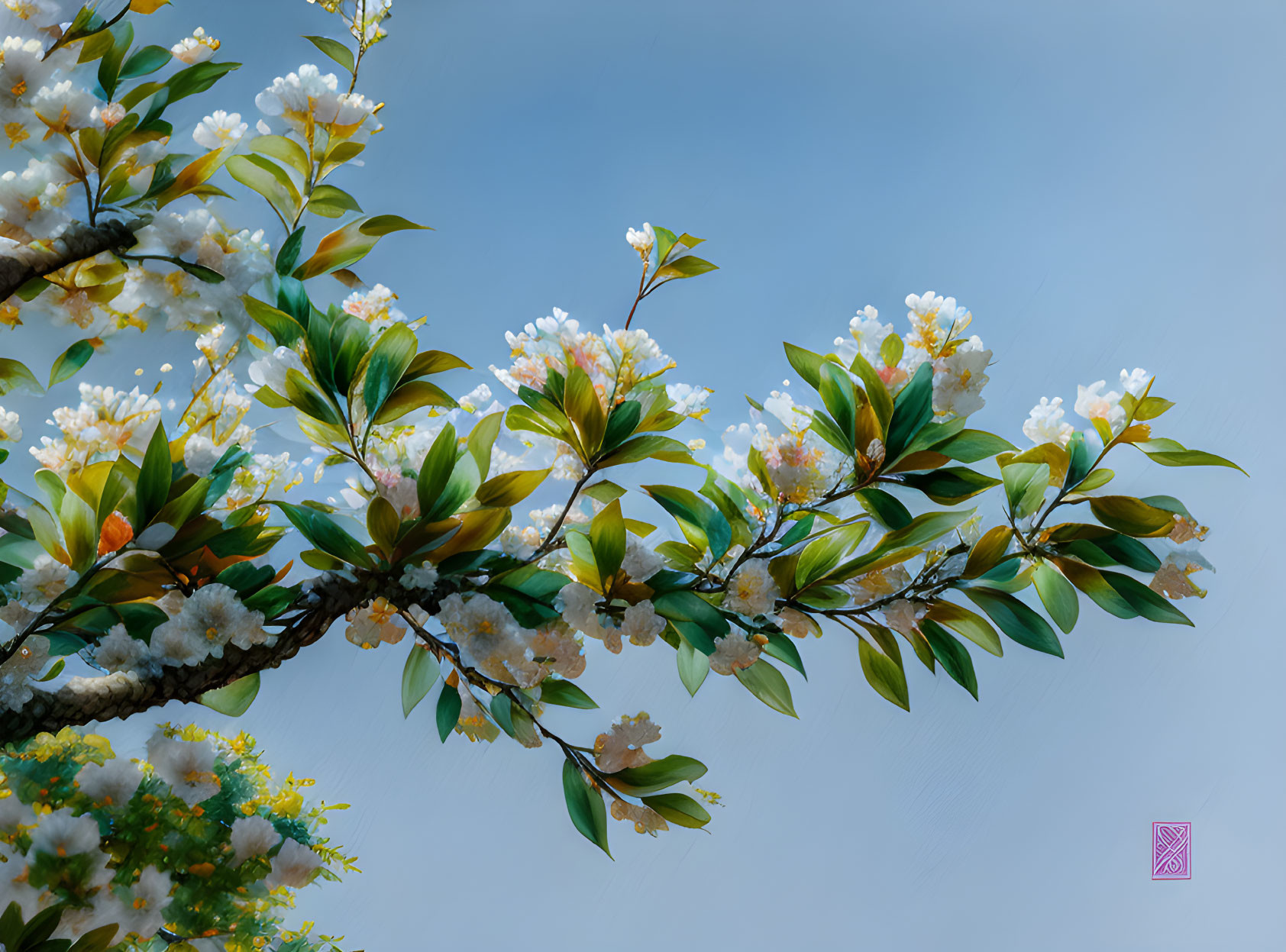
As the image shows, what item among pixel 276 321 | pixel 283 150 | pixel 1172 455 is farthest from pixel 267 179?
pixel 1172 455

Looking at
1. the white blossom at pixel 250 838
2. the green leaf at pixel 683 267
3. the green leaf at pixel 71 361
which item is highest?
the green leaf at pixel 683 267

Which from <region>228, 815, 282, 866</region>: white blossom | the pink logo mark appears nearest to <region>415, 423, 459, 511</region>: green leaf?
<region>228, 815, 282, 866</region>: white blossom

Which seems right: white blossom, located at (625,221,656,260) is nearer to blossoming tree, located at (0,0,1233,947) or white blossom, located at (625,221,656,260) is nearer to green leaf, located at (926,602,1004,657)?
blossoming tree, located at (0,0,1233,947)

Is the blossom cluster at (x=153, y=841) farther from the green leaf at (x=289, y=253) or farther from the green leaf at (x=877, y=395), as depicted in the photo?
the green leaf at (x=877, y=395)

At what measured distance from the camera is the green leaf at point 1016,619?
22.8 inches

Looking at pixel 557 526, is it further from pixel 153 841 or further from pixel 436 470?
pixel 153 841

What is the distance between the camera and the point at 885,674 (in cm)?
60

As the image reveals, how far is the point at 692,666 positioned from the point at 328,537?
0.28 m

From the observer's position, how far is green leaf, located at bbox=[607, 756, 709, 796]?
0.56 meters

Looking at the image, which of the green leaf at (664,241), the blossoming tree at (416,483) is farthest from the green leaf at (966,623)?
the green leaf at (664,241)

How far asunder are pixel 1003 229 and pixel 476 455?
2.30 feet

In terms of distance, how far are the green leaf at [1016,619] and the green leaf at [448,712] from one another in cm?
39

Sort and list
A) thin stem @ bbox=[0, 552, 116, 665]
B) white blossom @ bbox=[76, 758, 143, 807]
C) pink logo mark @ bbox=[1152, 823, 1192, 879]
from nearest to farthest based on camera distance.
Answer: thin stem @ bbox=[0, 552, 116, 665] → white blossom @ bbox=[76, 758, 143, 807] → pink logo mark @ bbox=[1152, 823, 1192, 879]

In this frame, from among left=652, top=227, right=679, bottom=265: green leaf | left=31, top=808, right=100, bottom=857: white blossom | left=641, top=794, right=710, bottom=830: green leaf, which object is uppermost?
left=652, top=227, right=679, bottom=265: green leaf
